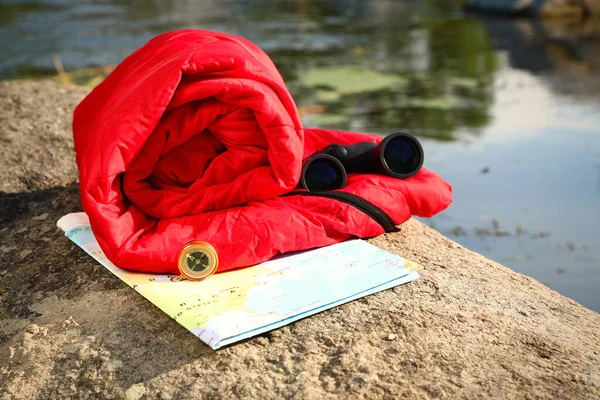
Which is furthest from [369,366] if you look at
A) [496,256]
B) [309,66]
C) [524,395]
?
[309,66]

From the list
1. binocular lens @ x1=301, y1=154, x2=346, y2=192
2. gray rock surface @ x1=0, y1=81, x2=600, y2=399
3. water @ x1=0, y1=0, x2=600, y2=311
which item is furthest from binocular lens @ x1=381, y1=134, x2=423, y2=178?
water @ x1=0, y1=0, x2=600, y2=311

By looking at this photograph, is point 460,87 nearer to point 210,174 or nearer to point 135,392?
point 210,174

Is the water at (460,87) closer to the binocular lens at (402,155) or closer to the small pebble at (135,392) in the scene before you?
the binocular lens at (402,155)

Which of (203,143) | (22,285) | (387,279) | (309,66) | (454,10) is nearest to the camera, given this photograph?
(387,279)

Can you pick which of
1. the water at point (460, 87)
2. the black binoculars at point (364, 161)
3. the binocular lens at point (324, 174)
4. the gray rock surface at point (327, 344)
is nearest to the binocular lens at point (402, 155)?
the black binoculars at point (364, 161)

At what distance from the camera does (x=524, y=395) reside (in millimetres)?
1708

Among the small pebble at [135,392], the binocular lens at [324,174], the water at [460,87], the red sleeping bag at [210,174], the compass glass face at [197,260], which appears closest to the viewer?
the small pebble at [135,392]

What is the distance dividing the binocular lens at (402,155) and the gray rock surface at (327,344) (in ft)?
1.21

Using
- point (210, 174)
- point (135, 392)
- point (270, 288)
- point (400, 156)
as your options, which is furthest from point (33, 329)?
point (400, 156)

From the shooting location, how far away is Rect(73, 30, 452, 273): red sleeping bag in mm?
2348

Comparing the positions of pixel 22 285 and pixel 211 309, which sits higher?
pixel 211 309

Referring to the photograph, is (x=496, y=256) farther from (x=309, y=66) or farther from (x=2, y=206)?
(x=309, y=66)

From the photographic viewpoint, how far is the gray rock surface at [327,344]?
1762mm

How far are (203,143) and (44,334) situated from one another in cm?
92
